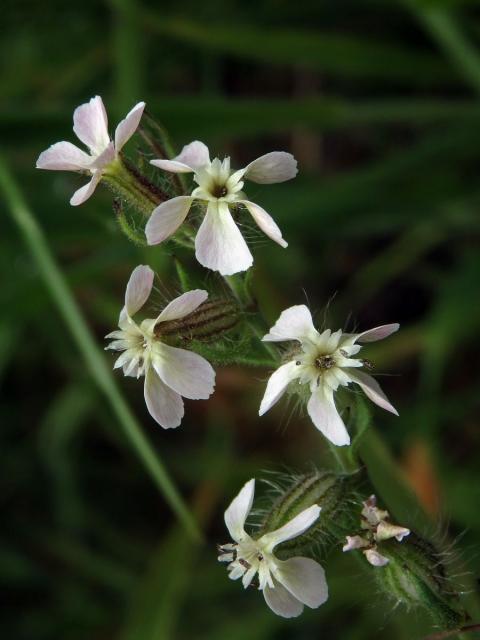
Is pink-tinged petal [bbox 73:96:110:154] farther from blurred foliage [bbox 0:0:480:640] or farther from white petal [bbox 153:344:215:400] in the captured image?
blurred foliage [bbox 0:0:480:640]

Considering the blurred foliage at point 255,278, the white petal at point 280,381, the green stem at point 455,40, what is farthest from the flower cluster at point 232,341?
the green stem at point 455,40

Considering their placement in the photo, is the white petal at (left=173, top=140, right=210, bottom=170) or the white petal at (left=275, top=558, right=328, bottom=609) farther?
the white petal at (left=173, top=140, right=210, bottom=170)

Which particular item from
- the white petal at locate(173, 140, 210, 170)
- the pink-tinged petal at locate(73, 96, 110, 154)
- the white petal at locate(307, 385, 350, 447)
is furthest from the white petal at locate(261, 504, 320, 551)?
the pink-tinged petal at locate(73, 96, 110, 154)

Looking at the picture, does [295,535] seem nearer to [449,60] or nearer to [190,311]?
[190,311]

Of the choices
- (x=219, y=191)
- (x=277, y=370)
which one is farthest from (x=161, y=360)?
(x=219, y=191)

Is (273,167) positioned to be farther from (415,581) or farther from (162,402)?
(415,581)

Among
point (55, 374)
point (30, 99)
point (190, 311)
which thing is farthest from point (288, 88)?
point (190, 311)
